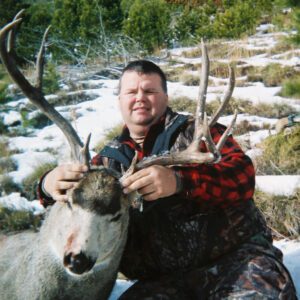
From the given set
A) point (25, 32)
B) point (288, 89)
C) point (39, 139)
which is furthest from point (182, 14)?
point (288, 89)

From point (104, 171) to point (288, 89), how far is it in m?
4.15

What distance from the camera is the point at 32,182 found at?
674 cm

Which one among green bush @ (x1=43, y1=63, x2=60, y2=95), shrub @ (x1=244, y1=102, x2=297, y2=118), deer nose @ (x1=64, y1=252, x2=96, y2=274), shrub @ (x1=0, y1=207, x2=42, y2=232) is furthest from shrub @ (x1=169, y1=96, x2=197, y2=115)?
deer nose @ (x1=64, y1=252, x2=96, y2=274)

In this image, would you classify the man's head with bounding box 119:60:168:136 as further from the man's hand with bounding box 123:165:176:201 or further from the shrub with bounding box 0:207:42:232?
the shrub with bounding box 0:207:42:232

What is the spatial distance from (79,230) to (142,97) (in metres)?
1.21

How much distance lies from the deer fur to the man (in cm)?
19

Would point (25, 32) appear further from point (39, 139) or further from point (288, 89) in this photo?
point (288, 89)

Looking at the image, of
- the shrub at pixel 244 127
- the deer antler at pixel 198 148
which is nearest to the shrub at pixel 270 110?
the shrub at pixel 244 127

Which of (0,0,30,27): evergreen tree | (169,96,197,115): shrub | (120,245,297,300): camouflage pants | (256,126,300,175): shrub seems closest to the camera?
(120,245,297,300): camouflage pants

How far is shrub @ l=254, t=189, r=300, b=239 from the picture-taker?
4.98m

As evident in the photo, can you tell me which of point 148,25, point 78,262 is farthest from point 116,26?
point 78,262

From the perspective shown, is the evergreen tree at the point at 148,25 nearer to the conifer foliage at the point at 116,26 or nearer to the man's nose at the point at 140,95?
the conifer foliage at the point at 116,26

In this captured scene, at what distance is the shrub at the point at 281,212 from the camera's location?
4977 mm

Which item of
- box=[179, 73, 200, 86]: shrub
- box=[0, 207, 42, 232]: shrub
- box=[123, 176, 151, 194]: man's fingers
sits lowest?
box=[0, 207, 42, 232]: shrub
